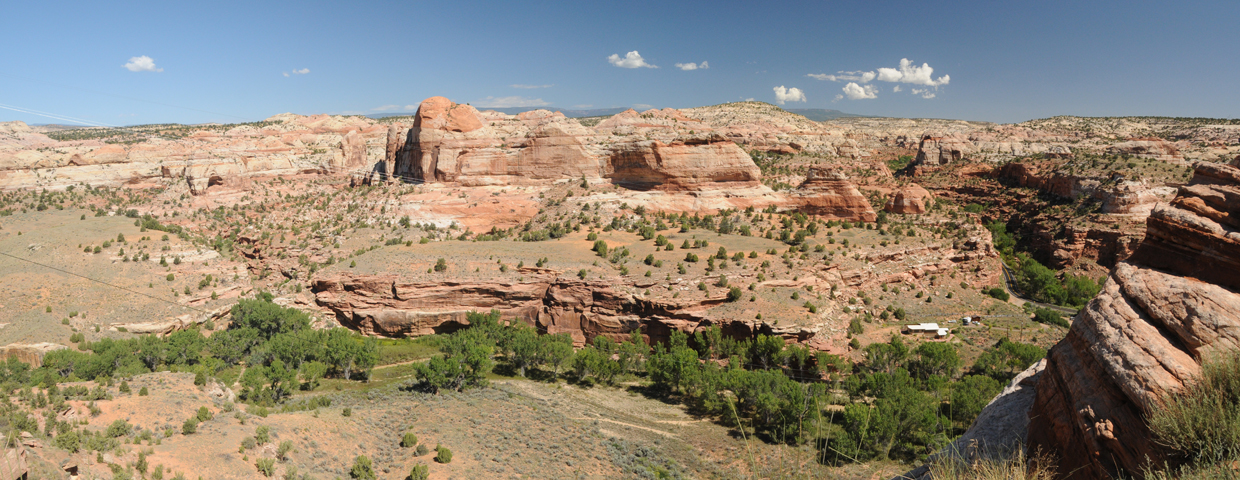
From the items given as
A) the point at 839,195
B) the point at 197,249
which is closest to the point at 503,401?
the point at 197,249

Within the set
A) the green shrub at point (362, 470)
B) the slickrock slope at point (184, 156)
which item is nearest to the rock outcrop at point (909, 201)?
the green shrub at point (362, 470)

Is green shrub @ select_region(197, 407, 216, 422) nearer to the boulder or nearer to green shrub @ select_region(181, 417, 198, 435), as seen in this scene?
green shrub @ select_region(181, 417, 198, 435)

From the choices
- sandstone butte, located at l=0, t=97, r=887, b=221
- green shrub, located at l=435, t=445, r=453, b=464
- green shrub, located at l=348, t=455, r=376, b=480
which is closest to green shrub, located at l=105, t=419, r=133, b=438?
green shrub, located at l=348, t=455, r=376, b=480

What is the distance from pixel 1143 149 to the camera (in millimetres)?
61469

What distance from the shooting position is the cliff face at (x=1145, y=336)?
5.11 m

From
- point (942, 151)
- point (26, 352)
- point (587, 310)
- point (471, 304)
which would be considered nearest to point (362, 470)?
point (587, 310)

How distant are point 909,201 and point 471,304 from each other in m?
36.0

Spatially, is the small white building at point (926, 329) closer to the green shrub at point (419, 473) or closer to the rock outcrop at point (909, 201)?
the rock outcrop at point (909, 201)

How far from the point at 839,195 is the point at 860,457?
26386 millimetres

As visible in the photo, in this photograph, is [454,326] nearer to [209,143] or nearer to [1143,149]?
[209,143]

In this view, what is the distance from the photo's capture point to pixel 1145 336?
223 inches

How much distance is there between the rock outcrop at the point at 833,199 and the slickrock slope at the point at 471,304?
20.7m

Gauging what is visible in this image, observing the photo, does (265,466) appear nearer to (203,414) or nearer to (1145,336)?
(203,414)

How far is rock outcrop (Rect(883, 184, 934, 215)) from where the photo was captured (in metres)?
41.5
